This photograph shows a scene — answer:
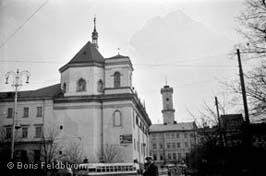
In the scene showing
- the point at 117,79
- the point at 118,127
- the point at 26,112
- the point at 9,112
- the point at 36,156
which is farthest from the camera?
the point at 117,79

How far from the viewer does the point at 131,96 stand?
146 feet

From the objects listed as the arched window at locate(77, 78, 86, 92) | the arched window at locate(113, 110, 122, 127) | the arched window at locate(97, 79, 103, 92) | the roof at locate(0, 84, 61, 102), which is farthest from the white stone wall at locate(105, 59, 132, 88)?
the roof at locate(0, 84, 61, 102)

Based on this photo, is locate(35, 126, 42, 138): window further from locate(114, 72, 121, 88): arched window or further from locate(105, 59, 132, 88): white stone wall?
locate(114, 72, 121, 88): arched window

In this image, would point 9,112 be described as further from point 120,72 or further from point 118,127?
point 120,72

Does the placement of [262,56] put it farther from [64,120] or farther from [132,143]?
[64,120]

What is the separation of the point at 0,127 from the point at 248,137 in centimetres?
→ 3488

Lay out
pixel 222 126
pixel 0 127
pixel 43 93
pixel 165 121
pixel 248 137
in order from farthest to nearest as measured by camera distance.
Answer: pixel 165 121, pixel 43 93, pixel 0 127, pixel 222 126, pixel 248 137

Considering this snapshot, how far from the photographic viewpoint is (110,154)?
137ft

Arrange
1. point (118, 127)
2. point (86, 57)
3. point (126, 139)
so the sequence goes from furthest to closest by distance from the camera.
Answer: point (86, 57) < point (118, 127) < point (126, 139)

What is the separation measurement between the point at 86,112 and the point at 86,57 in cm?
935

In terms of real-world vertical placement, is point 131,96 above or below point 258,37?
above

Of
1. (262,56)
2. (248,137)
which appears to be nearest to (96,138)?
(248,137)

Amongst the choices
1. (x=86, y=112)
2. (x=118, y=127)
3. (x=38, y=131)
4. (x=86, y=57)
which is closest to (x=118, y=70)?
(x=86, y=57)

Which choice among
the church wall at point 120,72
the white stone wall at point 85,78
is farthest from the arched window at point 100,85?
the church wall at point 120,72
